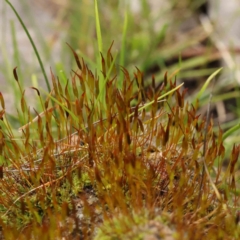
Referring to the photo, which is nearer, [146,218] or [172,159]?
[146,218]

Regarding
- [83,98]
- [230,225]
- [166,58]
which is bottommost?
[166,58]

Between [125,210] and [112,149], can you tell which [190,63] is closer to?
[112,149]

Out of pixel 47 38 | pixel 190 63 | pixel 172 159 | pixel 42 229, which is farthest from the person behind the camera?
pixel 47 38

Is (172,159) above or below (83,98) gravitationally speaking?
below

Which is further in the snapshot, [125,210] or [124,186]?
[124,186]

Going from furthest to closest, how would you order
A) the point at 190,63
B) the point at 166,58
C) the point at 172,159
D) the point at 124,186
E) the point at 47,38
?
the point at 47,38
the point at 166,58
the point at 190,63
the point at 172,159
the point at 124,186

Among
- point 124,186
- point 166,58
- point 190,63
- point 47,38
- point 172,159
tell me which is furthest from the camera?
point 47,38

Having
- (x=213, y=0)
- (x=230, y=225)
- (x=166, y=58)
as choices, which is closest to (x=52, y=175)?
(x=230, y=225)

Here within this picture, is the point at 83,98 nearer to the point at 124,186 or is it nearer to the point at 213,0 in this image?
the point at 124,186

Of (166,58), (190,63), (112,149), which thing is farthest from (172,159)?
(166,58)
